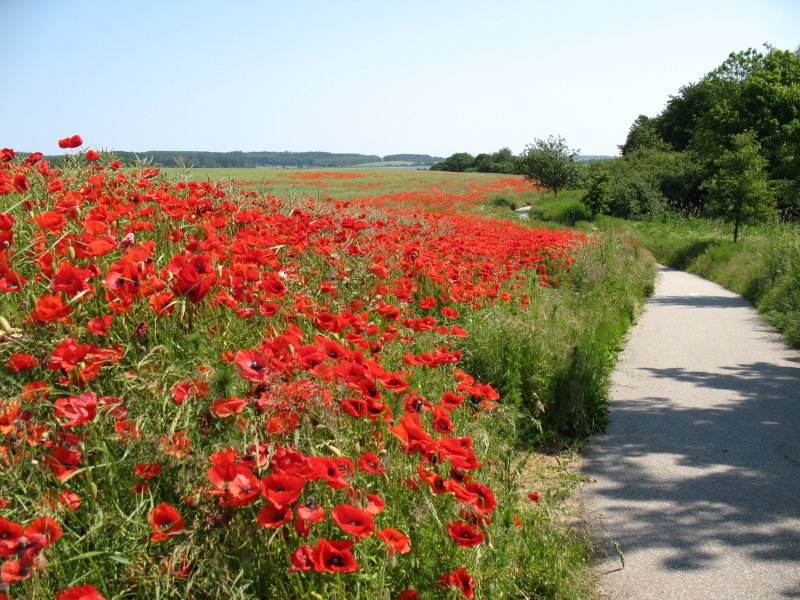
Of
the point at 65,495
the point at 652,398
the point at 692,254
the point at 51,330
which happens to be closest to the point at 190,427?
the point at 65,495

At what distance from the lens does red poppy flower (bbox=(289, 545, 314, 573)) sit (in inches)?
60.7

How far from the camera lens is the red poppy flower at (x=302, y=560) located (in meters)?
1.54

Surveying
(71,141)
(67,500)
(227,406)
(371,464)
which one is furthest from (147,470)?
(71,141)

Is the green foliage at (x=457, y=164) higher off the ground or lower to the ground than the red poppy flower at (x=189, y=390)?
higher

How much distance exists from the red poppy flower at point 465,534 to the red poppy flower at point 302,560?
49 cm

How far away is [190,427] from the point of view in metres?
2.05

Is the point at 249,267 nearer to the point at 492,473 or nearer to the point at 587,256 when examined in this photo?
the point at 492,473

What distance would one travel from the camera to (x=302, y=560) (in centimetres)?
155

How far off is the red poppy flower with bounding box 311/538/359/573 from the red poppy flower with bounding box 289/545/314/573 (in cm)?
3

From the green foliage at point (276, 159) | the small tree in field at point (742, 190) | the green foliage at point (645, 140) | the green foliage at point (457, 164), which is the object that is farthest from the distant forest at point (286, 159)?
the green foliage at point (645, 140)

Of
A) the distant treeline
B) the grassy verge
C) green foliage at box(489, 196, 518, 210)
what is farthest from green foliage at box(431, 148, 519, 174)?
the grassy verge

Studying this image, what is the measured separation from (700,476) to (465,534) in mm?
2906

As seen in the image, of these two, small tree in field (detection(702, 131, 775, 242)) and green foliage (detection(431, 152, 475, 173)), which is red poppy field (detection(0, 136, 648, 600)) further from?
green foliage (detection(431, 152, 475, 173))

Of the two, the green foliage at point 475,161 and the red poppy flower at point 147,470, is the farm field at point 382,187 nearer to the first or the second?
the red poppy flower at point 147,470
